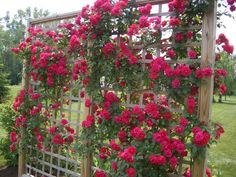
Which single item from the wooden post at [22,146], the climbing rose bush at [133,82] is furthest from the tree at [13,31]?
the climbing rose bush at [133,82]

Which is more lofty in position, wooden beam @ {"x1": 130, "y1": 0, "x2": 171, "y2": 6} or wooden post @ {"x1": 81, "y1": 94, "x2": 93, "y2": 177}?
wooden beam @ {"x1": 130, "y1": 0, "x2": 171, "y2": 6}

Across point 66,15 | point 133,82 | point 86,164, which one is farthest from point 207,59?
point 66,15

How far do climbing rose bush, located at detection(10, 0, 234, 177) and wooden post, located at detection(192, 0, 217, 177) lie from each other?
0.04 m

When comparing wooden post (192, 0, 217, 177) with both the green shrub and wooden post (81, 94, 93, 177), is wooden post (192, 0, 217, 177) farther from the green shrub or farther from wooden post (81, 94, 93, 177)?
the green shrub

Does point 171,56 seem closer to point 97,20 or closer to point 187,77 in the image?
point 187,77

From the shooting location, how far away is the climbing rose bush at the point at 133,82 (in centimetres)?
246

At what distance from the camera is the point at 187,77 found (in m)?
2.45

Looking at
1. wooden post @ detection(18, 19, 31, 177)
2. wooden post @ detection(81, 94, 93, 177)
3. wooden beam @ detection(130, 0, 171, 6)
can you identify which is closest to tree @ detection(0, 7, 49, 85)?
wooden post @ detection(18, 19, 31, 177)

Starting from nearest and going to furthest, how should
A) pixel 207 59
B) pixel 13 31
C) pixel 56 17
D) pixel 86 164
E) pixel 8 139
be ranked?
pixel 207 59 → pixel 86 164 → pixel 56 17 → pixel 8 139 → pixel 13 31

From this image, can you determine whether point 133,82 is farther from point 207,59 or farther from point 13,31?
point 13,31

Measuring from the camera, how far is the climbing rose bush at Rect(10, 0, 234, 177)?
8.09 feet

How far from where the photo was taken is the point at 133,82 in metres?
2.84

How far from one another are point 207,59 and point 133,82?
743 millimetres

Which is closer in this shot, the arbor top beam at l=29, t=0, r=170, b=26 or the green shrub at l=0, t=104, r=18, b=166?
the arbor top beam at l=29, t=0, r=170, b=26
